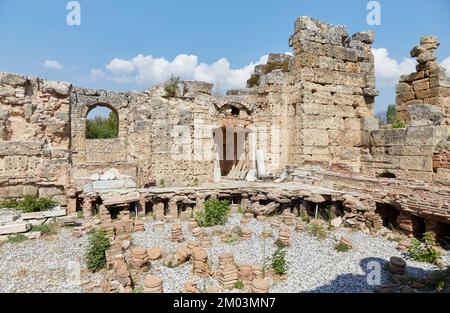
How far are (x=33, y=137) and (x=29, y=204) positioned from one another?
7.81 feet

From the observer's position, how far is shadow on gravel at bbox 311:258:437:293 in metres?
5.01

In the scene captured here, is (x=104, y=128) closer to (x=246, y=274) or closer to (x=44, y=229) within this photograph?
(x=44, y=229)

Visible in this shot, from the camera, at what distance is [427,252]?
6.21 metres

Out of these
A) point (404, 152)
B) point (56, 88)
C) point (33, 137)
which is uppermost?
point (56, 88)

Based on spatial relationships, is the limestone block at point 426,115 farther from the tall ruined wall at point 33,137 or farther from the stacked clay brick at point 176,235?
the tall ruined wall at point 33,137

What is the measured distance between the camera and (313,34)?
1228cm

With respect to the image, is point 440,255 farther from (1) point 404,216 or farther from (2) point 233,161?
(2) point 233,161

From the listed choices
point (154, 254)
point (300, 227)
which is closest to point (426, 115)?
point (300, 227)

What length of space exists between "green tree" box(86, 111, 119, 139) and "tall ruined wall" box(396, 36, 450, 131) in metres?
23.1

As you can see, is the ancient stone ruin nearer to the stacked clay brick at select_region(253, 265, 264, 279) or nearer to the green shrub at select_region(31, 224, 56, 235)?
the stacked clay brick at select_region(253, 265, 264, 279)

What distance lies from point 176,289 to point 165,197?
4468 mm

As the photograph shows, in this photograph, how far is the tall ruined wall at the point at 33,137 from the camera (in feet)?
28.6

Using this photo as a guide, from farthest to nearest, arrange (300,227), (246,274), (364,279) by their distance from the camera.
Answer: (300,227)
(364,279)
(246,274)

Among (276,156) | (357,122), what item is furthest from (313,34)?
→ (276,156)
